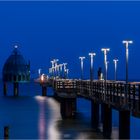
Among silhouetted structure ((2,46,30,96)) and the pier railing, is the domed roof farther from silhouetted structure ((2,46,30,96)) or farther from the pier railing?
the pier railing

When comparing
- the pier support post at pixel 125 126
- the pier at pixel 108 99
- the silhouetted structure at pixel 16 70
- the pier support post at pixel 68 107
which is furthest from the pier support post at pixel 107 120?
the silhouetted structure at pixel 16 70

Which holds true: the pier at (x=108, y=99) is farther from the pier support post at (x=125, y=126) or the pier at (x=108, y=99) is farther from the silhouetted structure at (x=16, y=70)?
the silhouetted structure at (x=16, y=70)

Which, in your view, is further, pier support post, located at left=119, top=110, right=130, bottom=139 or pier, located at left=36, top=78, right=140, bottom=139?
pier support post, located at left=119, top=110, right=130, bottom=139

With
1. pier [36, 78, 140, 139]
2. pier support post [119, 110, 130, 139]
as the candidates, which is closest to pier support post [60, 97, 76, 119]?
pier [36, 78, 140, 139]

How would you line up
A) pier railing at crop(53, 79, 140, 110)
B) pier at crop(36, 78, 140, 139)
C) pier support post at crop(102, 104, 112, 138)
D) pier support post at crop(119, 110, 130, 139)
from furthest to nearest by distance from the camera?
pier support post at crop(102, 104, 112, 138) < pier support post at crop(119, 110, 130, 139) < pier at crop(36, 78, 140, 139) < pier railing at crop(53, 79, 140, 110)

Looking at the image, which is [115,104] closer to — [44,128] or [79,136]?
[79,136]

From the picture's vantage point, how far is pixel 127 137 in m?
36.7

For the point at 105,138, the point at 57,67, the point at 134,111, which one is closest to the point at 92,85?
the point at 105,138

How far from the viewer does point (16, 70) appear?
636 ft

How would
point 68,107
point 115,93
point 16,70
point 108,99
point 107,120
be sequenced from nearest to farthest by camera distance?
point 115,93, point 108,99, point 107,120, point 68,107, point 16,70

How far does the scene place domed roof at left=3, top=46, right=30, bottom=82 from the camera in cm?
18950

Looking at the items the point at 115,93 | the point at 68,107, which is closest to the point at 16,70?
the point at 68,107

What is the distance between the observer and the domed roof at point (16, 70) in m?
190

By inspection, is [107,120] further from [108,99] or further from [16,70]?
[16,70]
